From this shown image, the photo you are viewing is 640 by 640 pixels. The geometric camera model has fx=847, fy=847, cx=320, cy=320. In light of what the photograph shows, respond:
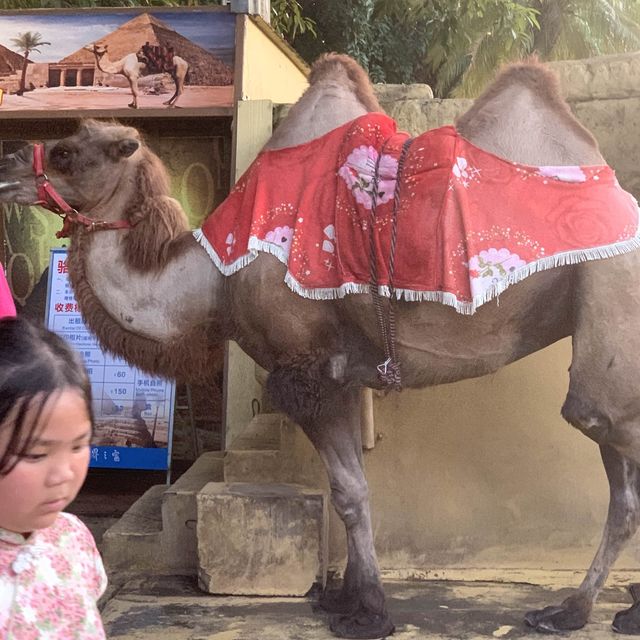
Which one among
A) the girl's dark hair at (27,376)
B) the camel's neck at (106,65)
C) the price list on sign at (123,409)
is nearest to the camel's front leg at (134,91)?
the camel's neck at (106,65)

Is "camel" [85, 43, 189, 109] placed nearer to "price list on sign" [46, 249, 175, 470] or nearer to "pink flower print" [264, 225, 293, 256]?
"price list on sign" [46, 249, 175, 470]

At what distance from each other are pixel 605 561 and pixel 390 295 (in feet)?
4.92

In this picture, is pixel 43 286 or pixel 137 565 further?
pixel 43 286

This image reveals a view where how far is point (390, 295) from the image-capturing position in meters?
3.30

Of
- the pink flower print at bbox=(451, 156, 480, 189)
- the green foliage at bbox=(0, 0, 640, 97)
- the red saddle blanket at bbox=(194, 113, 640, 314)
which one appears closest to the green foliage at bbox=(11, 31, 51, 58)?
the green foliage at bbox=(0, 0, 640, 97)

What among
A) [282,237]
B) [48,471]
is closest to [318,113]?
[282,237]

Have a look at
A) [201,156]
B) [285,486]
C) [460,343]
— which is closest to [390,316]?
[460,343]

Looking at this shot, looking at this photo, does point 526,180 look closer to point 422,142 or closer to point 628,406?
point 422,142

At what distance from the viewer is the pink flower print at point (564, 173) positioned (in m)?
3.25

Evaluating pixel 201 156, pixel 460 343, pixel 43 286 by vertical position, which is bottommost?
pixel 460 343

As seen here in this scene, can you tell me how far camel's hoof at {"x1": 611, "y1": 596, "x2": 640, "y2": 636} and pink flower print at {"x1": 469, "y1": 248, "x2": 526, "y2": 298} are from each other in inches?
61.9

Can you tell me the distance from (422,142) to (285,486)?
1873mm

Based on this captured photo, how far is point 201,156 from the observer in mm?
6684

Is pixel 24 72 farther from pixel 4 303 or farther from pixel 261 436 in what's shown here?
pixel 4 303
